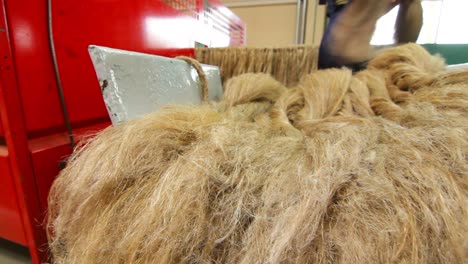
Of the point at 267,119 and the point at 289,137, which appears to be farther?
the point at 267,119

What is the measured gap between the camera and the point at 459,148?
260 mm

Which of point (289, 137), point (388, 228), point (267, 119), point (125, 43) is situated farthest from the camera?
point (125, 43)

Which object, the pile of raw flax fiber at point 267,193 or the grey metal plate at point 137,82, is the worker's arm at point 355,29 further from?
the grey metal plate at point 137,82

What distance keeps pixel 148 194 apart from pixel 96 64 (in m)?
0.24

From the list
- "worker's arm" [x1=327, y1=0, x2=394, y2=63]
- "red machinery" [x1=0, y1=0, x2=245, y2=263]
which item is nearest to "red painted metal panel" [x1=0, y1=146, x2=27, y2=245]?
"red machinery" [x1=0, y1=0, x2=245, y2=263]

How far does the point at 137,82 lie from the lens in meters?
0.41

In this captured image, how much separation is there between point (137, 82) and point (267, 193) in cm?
31

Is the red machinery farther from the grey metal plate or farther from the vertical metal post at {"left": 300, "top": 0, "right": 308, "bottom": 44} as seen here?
the vertical metal post at {"left": 300, "top": 0, "right": 308, "bottom": 44}

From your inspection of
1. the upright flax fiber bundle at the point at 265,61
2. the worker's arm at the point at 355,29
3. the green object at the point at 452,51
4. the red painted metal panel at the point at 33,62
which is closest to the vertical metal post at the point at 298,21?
the green object at the point at 452,51

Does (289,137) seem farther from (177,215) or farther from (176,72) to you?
(176,72)

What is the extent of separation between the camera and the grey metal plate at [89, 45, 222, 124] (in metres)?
0.36

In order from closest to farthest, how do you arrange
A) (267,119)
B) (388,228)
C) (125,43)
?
1. (388,228)
2. (267,119)
3. (125,43)

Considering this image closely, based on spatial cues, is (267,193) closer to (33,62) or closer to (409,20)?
(33,62)

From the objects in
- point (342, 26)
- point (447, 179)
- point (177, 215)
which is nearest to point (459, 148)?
point (447, 179)
